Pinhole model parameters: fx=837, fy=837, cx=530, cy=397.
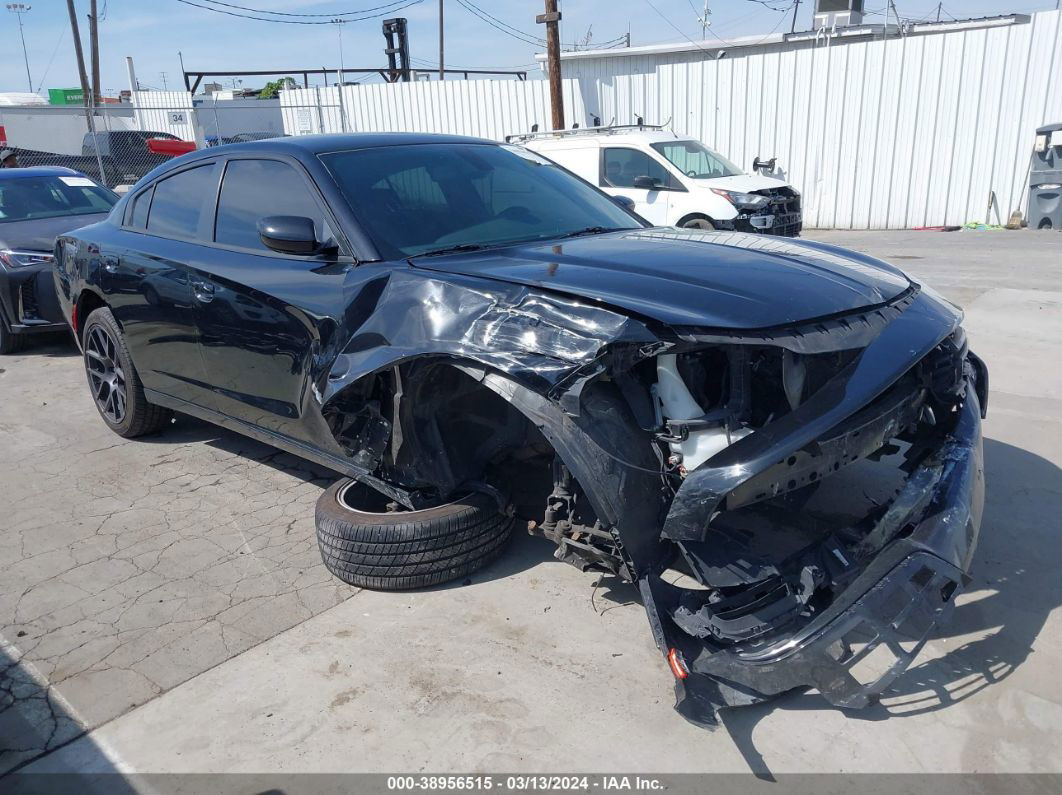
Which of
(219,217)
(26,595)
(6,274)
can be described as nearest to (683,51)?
(6,274)

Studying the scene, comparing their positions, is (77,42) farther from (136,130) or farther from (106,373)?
(106,373)

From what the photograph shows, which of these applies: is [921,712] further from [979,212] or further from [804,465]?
[979,212]

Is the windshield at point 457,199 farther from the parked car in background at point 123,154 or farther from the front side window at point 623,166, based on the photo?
the parked car in background at point 123,154

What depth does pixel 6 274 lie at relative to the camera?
7566 mm

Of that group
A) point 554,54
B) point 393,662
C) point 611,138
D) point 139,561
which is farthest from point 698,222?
point 393,662

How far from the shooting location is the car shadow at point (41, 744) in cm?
246

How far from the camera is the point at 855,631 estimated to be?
2.40 m

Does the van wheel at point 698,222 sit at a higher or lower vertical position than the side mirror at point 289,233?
lower

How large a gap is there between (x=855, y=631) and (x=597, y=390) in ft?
3.37

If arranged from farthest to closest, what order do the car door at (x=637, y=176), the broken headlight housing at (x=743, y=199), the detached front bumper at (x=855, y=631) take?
the car door at (x=637, y=176) → the broken headlight housing at (x=743, y=199) → the detached front bumper at (x=855, y=631)

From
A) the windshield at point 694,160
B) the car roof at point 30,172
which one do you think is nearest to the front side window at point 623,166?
the windshield at point 694,160

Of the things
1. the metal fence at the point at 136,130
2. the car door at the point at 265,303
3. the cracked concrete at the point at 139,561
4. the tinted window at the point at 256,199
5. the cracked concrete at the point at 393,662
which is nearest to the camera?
the cracked concrete at the point at 393,662

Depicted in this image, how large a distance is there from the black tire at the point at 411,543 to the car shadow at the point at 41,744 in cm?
108

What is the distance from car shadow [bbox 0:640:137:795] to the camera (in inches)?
96.8
